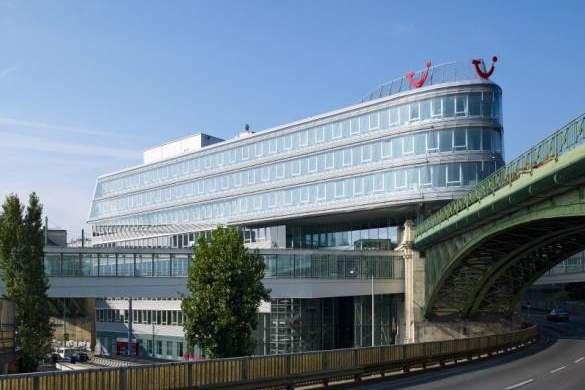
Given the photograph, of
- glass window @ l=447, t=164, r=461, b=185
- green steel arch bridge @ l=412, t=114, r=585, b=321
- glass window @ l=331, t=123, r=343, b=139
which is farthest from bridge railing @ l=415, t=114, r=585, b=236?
glass window @ l=331, t=123, r=343, b=139

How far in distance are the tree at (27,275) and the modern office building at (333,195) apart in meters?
13.1

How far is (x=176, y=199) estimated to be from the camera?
93.7 metres

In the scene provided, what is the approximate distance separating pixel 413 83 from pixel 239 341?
131ft

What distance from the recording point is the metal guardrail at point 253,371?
2138cm

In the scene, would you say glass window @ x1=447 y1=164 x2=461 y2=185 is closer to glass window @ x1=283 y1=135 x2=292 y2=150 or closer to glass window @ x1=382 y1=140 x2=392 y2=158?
glass window @ x1=382 y1=140 x2=392 y2=158

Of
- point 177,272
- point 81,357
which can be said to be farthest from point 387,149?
point 81,357

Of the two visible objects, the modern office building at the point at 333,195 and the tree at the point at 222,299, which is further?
the modern office building at the point at 333,195

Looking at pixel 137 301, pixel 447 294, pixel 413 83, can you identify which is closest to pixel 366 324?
pixel 447 294

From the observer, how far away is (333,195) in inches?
2825

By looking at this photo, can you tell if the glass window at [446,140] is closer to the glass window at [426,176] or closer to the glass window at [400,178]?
the glass window at [426,176]

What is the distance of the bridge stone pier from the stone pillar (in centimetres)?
8

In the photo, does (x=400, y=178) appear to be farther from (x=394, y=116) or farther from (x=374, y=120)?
(x=374, y=120)

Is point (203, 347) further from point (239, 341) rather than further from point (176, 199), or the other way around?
point (176, 199)

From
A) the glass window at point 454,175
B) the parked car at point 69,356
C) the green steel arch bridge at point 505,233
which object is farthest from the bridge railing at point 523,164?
the parked car at point 69,356
